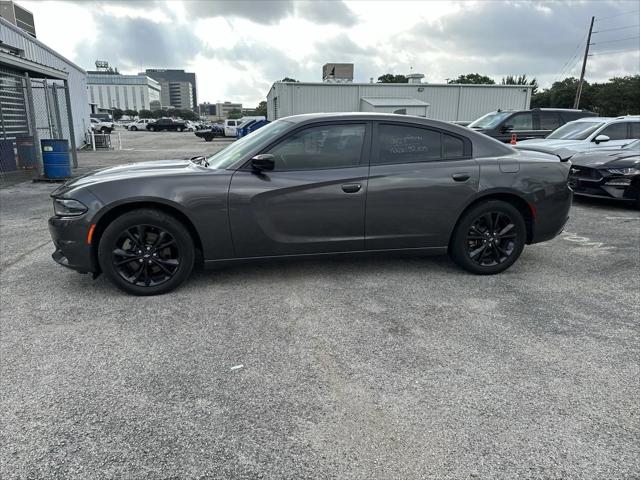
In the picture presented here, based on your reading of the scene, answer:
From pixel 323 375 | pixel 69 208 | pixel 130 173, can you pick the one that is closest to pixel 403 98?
pixel 130 173

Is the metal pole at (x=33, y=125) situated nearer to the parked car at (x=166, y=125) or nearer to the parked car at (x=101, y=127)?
the parked car at (x=101, y=127)

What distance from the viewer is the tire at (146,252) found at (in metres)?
3.81

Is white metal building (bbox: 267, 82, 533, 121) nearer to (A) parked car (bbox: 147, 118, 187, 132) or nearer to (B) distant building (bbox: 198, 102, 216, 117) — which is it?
(A) parked car (bbox: 147, 118, 187, 132)

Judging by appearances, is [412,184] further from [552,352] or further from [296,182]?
[552,352]

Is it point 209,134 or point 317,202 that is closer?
point 317,202

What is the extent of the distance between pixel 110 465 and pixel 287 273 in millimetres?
2672

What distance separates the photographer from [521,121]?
12.9 m

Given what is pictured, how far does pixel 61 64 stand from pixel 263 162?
20.9 metres

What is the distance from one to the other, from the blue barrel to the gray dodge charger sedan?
795 centimetres

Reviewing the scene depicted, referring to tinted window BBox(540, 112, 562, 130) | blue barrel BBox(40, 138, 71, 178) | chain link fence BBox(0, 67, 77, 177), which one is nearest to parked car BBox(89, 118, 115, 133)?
chain link fence BBox(0, 67, 77, 177)

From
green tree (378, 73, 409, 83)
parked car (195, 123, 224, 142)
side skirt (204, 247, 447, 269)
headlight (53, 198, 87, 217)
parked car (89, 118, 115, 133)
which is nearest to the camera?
headlight (53, 198, 87, 217)

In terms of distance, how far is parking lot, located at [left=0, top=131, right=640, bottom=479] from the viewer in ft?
6.99

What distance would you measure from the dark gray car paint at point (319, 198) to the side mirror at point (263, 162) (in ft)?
0.34

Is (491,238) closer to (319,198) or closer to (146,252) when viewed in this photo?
(319,198)
